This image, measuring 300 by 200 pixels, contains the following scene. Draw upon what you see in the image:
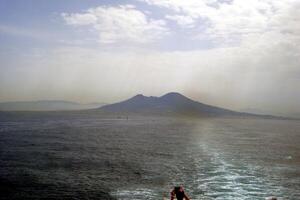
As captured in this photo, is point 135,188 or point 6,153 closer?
point 135,188

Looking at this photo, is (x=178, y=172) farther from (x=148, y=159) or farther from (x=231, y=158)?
(x=231, y=158)

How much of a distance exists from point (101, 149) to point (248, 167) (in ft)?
128

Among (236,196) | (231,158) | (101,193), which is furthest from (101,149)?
(236,196)

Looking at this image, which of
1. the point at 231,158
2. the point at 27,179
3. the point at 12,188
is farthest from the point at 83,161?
the point at 231,158

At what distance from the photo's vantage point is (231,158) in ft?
255

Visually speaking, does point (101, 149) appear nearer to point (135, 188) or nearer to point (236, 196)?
point (135, 188)

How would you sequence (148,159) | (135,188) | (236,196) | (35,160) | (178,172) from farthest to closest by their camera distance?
(148,159)
(35,160)
(178,172)
(135,188)
(236,196)

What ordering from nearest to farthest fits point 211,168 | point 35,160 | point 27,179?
point 27,179
point 211,168
point 35,160

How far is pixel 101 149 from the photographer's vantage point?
299 ft

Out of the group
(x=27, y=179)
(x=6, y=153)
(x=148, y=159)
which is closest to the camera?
(x=27, y=179)

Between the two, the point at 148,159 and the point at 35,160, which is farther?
the point at 148,159

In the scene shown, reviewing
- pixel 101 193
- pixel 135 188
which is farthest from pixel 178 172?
pixel 101 193

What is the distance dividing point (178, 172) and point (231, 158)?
863 inches

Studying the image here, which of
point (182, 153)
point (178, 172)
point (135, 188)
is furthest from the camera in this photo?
point (182, 153)
